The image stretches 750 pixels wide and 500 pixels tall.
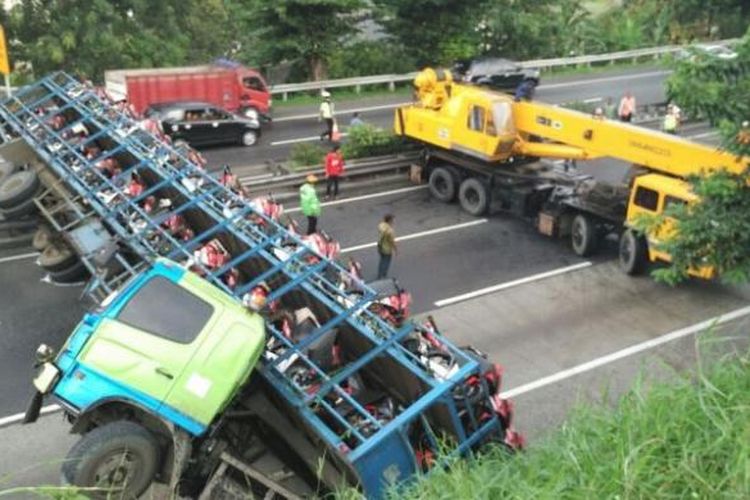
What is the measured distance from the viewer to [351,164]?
19.3 m

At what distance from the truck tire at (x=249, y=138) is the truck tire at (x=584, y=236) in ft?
35.2

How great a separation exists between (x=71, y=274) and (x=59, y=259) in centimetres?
36

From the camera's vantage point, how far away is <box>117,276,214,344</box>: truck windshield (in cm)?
712

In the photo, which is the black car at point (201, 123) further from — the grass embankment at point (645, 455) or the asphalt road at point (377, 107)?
the grass embankment at point (645, 455)

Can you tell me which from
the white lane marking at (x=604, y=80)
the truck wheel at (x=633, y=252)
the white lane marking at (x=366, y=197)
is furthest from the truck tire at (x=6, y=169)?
the white lane marking at (x=604, y=80)

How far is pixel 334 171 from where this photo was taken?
17.9 meters

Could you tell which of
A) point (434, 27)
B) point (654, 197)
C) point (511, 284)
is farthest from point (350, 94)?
point (654, 197)

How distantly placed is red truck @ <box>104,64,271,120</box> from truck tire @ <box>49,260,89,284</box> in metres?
9.71

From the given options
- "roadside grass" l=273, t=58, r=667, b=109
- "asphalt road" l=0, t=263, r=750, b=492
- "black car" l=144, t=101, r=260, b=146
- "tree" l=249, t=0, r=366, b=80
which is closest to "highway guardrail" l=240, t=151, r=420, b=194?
"black car" l=144, t=101, r=260, b=146

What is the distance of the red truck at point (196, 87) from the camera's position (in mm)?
22250

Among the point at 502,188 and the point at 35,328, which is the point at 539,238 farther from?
the point at 35,328

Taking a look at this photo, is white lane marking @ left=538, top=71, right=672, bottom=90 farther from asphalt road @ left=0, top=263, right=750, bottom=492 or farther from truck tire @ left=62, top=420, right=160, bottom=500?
truck tire @ left=62, top=420, right=160, bottom=500

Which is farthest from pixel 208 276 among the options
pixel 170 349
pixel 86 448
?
pixel 86 448

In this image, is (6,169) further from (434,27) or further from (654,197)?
(434,27)
